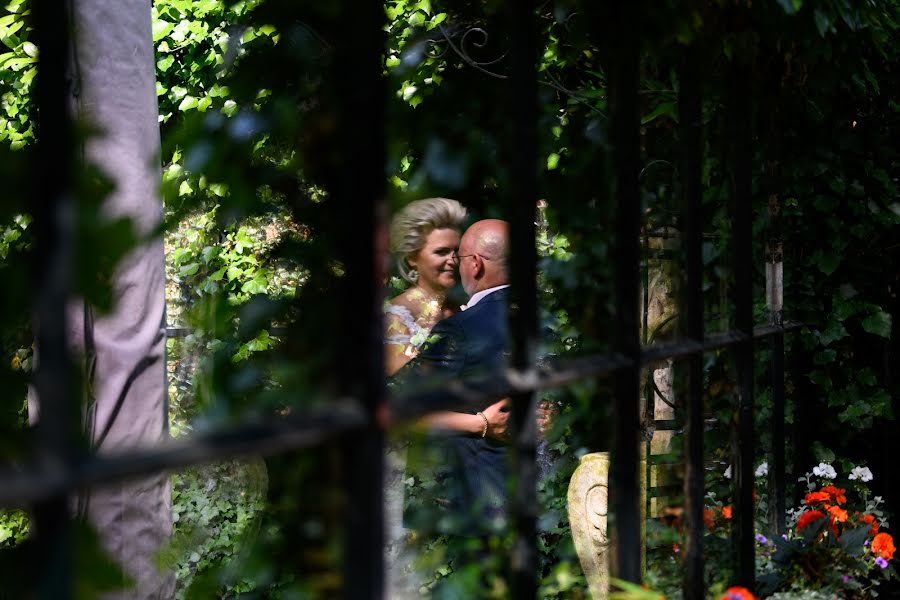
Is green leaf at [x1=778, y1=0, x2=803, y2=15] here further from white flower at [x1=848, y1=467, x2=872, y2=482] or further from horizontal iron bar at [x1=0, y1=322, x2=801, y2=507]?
white flower at [x1=848, y1=467, x2=872, y2=482]

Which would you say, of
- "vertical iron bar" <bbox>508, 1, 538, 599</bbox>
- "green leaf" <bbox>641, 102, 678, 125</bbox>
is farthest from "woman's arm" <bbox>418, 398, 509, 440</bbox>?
"vertical iron bar" <bbox>508, 1, 538, 599</bbox>

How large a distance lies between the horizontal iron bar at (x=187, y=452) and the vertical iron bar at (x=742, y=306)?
4.73 feet

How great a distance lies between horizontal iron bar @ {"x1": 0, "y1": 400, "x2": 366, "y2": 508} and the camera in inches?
21.0

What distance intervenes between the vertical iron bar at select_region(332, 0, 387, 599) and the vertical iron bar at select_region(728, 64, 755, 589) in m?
1.38

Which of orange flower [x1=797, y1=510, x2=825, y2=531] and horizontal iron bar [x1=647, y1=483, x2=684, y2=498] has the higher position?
horizontal iron bar [x1=647, y1=483, x2=684, y2=498]

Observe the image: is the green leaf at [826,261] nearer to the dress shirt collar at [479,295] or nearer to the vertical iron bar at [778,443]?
the vertical iron bar at [778,443]

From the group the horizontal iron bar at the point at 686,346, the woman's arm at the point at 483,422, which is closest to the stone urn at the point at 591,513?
the woman's arm at the point at 483,422

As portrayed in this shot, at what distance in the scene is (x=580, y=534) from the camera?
3.76 metres

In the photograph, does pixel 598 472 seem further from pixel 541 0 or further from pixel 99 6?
pixel 99 6

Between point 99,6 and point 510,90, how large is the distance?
58.4 inches

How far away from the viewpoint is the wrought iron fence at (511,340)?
565mm

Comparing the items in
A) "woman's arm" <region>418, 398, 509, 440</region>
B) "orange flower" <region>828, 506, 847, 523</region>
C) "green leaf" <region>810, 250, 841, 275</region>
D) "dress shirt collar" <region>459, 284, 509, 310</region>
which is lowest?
"orange flower" <region>828, 506, 847, 523</region>

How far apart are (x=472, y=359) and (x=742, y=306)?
0.92 meters

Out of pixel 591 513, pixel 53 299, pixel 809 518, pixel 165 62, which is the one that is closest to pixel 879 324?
pixel 809 518
